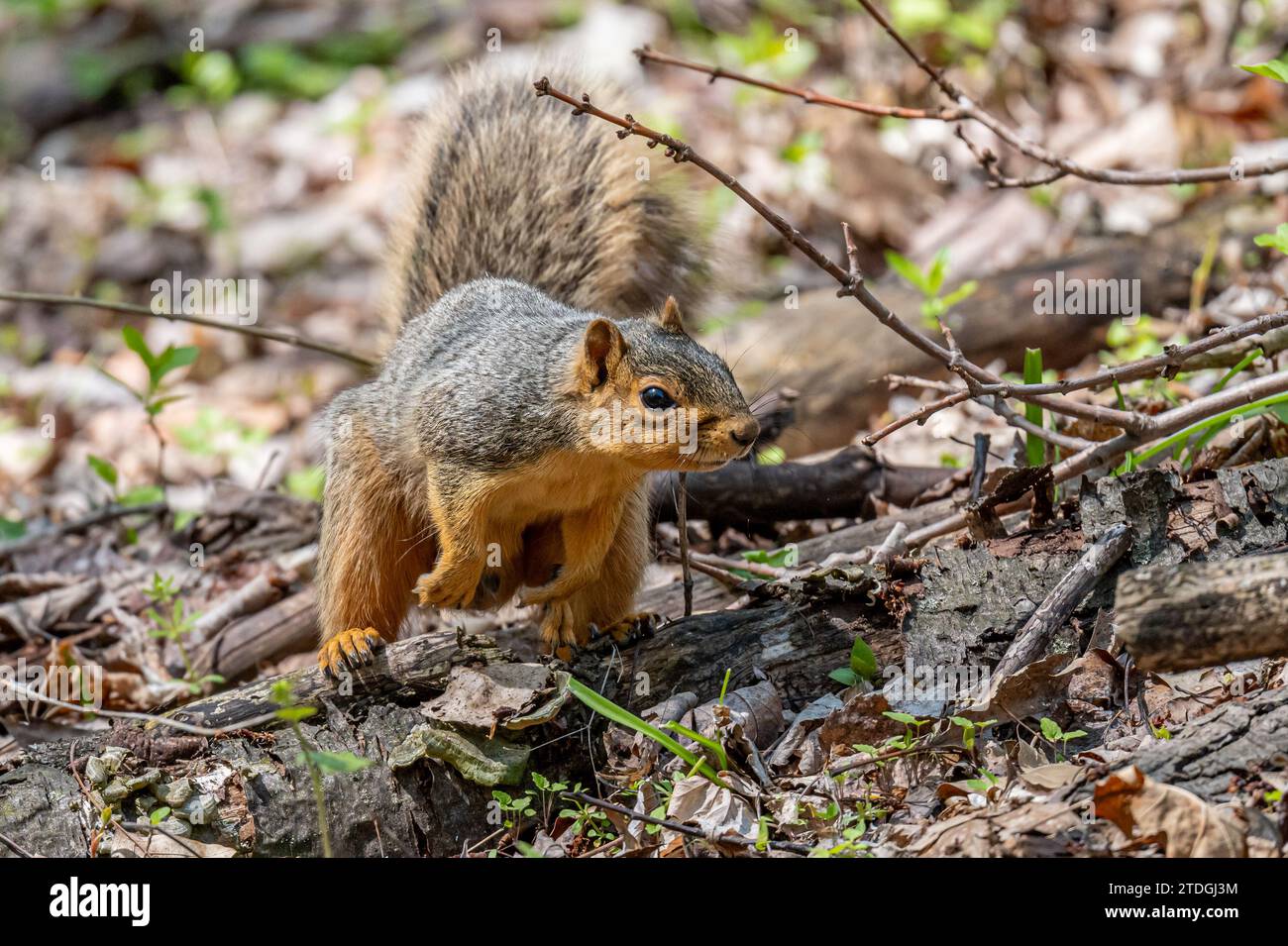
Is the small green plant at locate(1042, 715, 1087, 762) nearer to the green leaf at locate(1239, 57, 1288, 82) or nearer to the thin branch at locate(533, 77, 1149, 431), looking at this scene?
the thin branch at locate(533, 77, 1149, 431)

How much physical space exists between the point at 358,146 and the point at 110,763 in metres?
6.74

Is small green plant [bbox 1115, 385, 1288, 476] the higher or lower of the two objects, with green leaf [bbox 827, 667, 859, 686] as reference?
higher

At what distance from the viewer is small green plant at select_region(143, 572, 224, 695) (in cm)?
406

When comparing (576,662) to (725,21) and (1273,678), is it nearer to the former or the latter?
(1273,678)

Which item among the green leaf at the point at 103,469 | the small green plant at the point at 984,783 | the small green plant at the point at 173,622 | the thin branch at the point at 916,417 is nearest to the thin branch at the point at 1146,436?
the thin branch at the point at 916,417

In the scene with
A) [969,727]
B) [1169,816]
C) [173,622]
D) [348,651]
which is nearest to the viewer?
[1169,816]

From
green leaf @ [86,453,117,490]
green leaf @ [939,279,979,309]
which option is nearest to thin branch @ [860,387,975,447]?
green leaf @ [939,279,979,309]

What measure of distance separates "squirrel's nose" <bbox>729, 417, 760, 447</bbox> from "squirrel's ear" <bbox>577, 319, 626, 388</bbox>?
36 cm

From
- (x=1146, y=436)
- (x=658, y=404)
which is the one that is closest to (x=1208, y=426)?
(x=1146, y=436)

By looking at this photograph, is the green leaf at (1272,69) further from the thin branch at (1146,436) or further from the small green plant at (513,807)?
the small green plant at (513,807)

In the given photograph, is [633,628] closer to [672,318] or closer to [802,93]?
[672,318]

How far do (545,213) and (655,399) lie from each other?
4.81 feet

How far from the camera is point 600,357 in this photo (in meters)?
3.24
